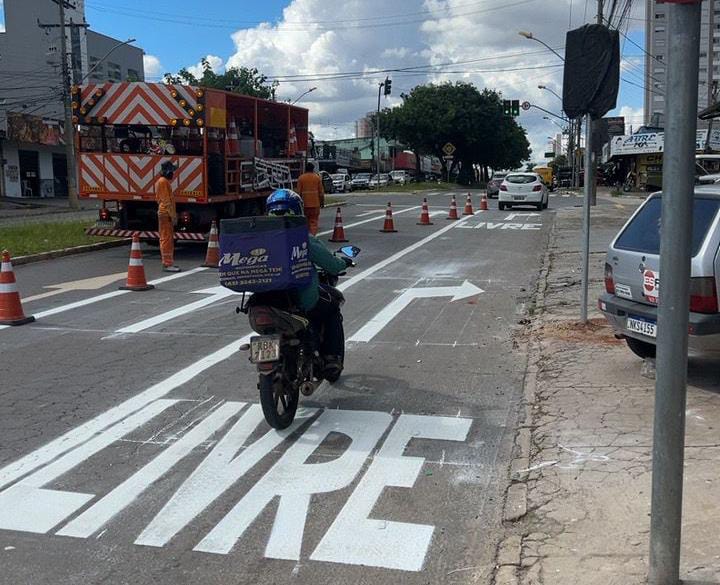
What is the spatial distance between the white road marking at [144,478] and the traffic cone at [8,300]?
4.42 meters

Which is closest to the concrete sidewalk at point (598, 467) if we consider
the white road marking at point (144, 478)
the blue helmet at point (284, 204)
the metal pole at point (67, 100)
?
the white road marking at point (144, 478)

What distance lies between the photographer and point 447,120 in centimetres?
7362

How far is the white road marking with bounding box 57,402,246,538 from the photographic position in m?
4.16

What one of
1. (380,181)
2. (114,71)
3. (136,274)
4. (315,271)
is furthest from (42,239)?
(380,181)

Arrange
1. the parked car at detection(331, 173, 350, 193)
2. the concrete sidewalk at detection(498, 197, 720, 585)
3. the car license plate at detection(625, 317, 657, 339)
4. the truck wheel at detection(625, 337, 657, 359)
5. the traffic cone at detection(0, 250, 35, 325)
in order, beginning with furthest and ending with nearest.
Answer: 1. the parked car at detection(331, 173, 350, 193)
2. the traffic cone at detection(0, 250, 35, 325)
3. the truck wheel at detection(625, 337, 657, 359)
4. the car license plate at detection(625, 317, 657, 339)
5. the concrete sidewalk at detection(498, 197, 720, 585)

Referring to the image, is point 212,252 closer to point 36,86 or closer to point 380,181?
point 36,86

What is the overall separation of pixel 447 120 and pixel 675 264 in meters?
72.9

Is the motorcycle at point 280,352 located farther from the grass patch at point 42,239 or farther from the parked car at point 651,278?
the grass patch at point 42,239

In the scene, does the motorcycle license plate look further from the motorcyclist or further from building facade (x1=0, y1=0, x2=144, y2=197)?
building facade (x1=0, y1=0, x2=144, y2=197)

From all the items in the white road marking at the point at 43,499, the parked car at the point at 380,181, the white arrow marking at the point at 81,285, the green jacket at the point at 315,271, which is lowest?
the white road marking at the point at 43,499

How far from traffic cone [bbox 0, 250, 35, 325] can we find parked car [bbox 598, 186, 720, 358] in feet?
22.1

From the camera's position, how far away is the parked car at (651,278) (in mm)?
5801

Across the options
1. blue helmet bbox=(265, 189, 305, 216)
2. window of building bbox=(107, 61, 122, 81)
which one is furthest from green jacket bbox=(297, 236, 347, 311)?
window of building bbox=(107, 61, 122, 81)

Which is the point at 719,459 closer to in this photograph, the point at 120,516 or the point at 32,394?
the point at 120,516
